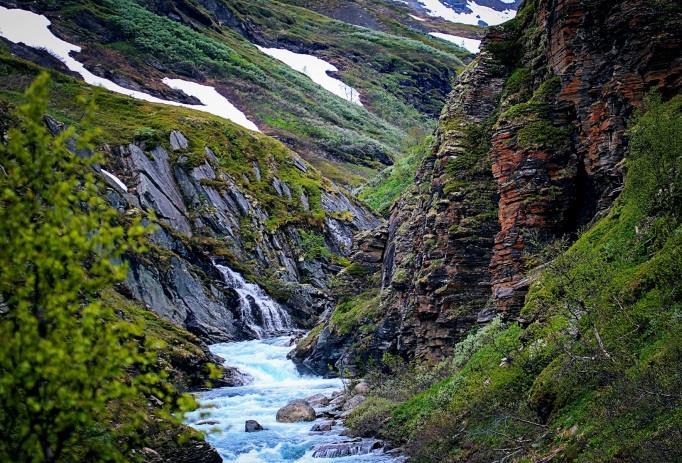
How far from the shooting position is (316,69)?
612ft

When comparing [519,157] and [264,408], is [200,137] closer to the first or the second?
[264,408]

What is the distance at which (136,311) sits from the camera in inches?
1624

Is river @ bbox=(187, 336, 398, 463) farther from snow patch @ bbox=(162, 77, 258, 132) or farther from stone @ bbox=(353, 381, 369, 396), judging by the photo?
snow patch @ bbox=(162, 77, 258, 132)

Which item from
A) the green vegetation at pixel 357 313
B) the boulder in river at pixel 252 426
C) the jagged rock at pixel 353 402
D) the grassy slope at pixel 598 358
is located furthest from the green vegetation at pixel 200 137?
the grassy slope at pixel 598 358

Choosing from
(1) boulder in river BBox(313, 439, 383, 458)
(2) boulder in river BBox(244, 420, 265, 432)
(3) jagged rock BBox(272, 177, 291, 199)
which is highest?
(1) boulder in river BBox(313, 439, 383, 458)

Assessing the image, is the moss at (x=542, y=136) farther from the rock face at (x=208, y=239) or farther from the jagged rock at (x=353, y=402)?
the rock face at (x=208, y=239)

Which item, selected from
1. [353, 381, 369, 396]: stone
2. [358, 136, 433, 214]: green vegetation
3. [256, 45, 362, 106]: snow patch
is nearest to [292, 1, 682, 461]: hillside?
[353, 381, 369, 396]: stone

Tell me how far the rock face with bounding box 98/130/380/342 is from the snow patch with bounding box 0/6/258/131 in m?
36.8

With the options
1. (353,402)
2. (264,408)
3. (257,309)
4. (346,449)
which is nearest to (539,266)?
(346,449)

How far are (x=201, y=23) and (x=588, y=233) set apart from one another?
512 ft

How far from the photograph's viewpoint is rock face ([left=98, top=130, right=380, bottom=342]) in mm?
51938

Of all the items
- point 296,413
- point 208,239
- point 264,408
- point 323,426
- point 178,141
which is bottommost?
point 208,239

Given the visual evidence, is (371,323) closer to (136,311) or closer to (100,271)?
(136,311)

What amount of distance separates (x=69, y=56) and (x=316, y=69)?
86354 mm
